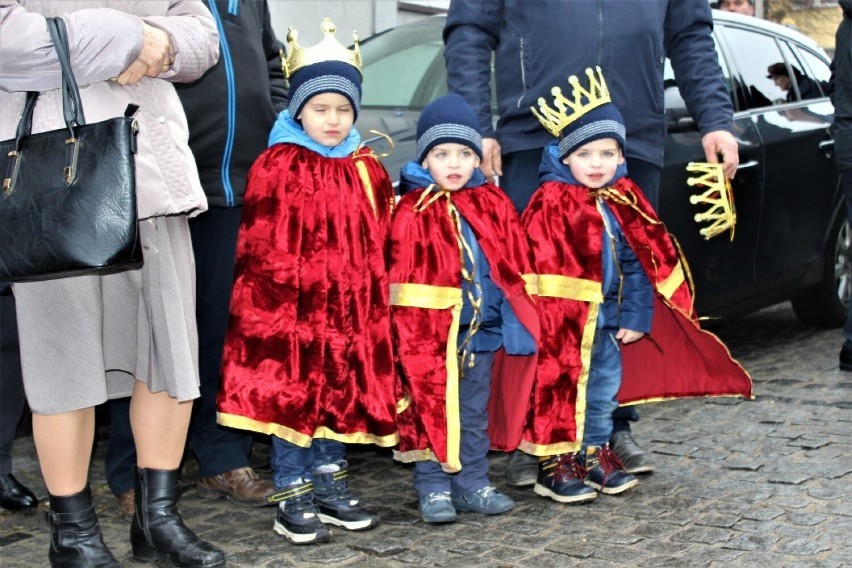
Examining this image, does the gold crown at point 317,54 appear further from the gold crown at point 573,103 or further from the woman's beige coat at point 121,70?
the gold crown at point 573,103

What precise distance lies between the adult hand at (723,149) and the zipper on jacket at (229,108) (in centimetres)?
178

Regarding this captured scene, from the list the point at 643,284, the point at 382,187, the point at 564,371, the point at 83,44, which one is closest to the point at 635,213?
the point at 643,284

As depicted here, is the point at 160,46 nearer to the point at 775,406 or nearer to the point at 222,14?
the point at 222,14

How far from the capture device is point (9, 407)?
4.53m

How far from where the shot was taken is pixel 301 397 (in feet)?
13.2

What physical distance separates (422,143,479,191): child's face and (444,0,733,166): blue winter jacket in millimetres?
312

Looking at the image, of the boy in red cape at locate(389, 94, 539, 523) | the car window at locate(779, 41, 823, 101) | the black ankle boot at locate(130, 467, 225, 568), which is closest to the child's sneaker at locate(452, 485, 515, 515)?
the boy in red cape at locate(389, 94, 539, 523)

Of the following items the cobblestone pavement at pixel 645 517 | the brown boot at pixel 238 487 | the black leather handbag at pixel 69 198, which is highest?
the black leather handbag at pixel 69 198

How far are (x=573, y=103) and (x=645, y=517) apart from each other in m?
1.42

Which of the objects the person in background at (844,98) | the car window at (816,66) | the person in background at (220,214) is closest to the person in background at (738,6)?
the car window at (816,66)

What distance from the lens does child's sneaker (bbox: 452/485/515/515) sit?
4297 mm

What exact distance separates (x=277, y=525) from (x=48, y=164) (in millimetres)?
1462

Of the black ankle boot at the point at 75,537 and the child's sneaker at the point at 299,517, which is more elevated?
the black ankle boot at the point at 75,537

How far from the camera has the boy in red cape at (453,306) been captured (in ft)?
13.7
